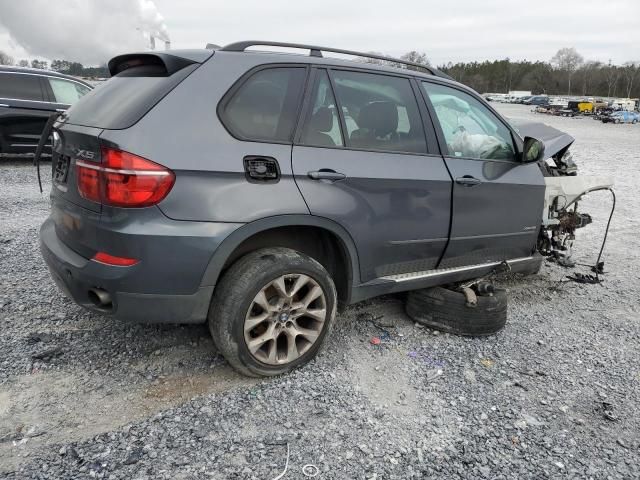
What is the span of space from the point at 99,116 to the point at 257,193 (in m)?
0.95

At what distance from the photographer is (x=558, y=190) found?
15.2 feet

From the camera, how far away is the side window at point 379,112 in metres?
3.11

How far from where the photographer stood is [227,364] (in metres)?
3.12

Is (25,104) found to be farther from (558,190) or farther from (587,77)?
(587,77)

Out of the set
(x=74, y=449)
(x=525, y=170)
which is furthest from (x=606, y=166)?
(x=74, y=449)

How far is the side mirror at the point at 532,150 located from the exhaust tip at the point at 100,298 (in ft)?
10.3

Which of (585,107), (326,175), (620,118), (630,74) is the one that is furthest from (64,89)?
(630,74)

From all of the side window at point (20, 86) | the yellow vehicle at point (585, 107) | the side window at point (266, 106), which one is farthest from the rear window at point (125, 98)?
the yellow vehicle at point (585, 107)

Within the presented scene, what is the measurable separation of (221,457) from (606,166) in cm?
1492

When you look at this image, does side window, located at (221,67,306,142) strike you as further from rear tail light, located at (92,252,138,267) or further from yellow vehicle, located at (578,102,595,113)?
yellow vehicle, located at (578,102,595,113)

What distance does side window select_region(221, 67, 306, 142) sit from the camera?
2686 mm

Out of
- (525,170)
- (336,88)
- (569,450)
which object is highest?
(336,88)


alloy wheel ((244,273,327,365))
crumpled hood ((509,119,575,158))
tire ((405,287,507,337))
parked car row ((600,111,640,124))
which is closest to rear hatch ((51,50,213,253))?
alloy wheel ((244,273,327,365))

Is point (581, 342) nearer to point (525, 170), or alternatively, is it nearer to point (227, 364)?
point (525, 170)
